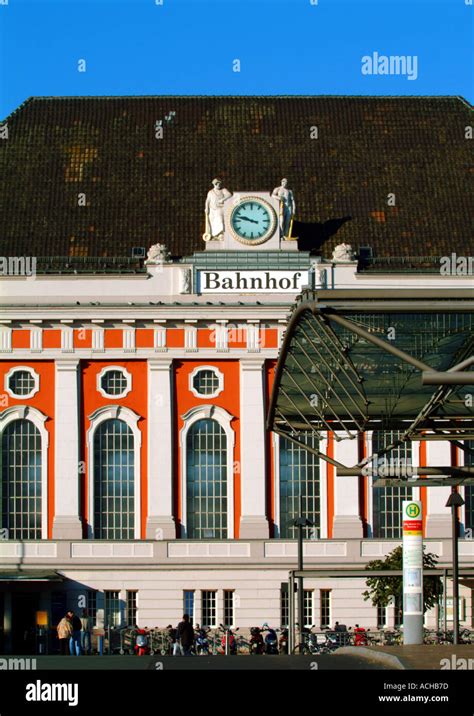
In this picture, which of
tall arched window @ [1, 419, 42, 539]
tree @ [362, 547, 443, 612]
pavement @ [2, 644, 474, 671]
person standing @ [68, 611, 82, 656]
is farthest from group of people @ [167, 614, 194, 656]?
pavement @ [2, 644, 474, 671]

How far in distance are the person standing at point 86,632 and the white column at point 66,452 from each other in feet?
11.0

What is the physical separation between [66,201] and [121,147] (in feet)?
12.4

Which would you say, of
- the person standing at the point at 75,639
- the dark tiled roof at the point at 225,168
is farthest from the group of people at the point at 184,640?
the dark tiled roof at the point at 225,168

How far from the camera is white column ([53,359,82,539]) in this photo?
72.4m

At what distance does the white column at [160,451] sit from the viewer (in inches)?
2864

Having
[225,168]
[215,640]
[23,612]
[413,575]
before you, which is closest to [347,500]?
[215,640]

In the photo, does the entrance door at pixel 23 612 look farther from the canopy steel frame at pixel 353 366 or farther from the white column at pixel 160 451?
the canopy steel frame at pixel 353 366

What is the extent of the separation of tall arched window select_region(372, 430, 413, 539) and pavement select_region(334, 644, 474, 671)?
36.2m

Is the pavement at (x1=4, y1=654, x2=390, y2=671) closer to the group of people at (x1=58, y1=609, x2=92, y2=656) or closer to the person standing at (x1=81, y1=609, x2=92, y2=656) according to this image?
the group of people at (x1=58, y1=609, x2=92, y2=656)

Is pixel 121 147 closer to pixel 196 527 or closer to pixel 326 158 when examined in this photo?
pixel 326 158

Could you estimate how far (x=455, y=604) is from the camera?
41.6 m

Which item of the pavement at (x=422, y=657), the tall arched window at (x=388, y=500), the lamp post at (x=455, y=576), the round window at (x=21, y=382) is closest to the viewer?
the pavement at (x=422, y=657)

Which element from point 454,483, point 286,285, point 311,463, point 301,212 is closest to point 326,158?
point 301,212

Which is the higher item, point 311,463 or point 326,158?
point 326,158
